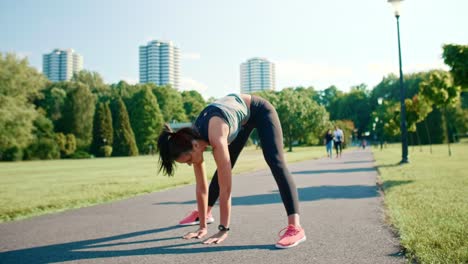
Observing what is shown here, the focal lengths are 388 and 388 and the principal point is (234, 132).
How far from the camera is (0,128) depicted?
43.9 metres

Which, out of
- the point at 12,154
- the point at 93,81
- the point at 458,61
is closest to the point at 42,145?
the point at 12,154

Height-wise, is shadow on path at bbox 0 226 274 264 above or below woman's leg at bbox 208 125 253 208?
below

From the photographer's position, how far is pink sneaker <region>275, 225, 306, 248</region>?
3.48 meters

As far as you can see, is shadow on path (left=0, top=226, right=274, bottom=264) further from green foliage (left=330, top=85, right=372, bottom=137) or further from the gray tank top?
green foliage (left=330, top=85, right=372, bottom=137)

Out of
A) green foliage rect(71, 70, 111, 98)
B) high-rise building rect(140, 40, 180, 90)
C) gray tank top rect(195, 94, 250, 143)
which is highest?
high-rise building rect(140, 40, 180, 90)

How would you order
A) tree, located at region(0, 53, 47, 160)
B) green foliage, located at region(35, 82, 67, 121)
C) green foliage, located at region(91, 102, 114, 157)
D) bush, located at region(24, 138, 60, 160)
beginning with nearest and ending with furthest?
1. tree, located at region(0, 53, 47, 160)
2. bush, located at region(24, 138, 60, 160)
3. green foliage, located at region(91, 102, 114, 157)
4. green foliage, located at region(35, 82, 67, 121)

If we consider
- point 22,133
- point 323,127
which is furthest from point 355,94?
point 22,133

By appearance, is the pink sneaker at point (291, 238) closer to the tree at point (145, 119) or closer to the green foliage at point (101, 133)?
the green foliage at point (101, 133)

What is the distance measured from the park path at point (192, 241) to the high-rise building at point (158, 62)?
18374cm

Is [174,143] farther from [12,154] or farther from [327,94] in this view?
[327,94]

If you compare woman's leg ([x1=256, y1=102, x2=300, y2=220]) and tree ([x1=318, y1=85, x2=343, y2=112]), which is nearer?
woman's leg ([x1=256, y1=102, x2=300, y2=220])

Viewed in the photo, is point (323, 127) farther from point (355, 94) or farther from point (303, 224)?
point (303, 224)

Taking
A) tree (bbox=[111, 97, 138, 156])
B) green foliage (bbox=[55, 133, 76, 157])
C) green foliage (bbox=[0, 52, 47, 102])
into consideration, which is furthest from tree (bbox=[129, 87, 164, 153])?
green foliage (bbox=[0, 52, 47, 102])

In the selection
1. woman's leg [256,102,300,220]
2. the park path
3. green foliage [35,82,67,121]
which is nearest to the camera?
the park path
